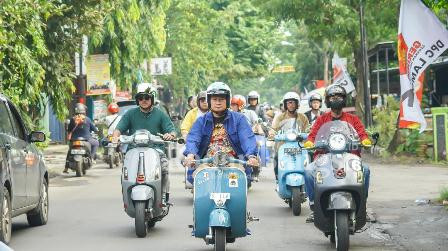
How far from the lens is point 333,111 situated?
10.2 meters

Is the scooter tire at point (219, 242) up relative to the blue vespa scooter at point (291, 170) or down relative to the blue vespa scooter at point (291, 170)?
down

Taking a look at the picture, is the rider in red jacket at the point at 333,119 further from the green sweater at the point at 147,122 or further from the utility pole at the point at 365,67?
the utility pole at the point at 365,67

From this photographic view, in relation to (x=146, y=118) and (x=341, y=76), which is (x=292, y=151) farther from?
(x=341, y=76)

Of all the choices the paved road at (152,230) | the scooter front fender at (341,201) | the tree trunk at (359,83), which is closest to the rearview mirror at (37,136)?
the paved road at (152,230)

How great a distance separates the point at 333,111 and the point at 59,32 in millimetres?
12029

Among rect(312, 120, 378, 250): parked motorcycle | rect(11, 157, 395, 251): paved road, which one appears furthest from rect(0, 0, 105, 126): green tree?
rect(312, 120, 378, 250): parked motorcycle

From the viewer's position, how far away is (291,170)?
13227 millimetres

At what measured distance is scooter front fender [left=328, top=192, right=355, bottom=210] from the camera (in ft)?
29.7

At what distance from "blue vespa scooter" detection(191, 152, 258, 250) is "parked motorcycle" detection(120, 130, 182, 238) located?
5.88 feet

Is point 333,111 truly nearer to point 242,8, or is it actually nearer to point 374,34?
point 374,34

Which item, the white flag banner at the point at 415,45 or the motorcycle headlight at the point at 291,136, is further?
the motorcycle headlight at the point at 291,136

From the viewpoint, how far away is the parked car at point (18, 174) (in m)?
10.0

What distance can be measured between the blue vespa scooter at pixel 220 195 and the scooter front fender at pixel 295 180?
4036mm

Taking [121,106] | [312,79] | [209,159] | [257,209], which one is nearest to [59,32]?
[121,106]
